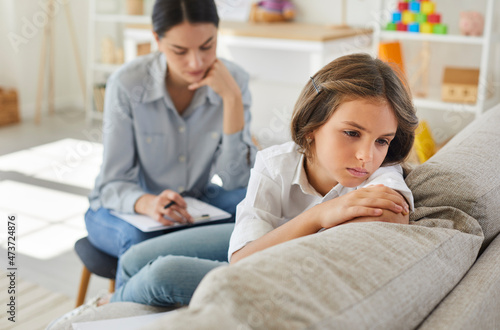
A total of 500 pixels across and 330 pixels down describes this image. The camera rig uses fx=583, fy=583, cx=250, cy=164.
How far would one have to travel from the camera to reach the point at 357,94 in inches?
40.7

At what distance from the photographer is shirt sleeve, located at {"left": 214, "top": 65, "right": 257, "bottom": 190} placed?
181cm

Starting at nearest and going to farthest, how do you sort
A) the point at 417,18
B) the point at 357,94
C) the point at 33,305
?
the point at 357,94
the point at 33,305
the point at 417,18

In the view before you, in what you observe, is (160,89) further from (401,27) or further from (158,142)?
(401,27)

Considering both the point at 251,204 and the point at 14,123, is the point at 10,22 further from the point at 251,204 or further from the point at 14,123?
the point at 251,204

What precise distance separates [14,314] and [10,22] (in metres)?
3.37

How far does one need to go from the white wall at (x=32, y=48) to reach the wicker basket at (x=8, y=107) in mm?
180

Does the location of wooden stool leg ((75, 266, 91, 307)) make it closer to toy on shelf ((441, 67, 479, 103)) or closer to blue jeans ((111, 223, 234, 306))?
blue jeans ((111, 223, 234, 306))

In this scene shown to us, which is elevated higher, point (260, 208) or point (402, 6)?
point (402, 6)

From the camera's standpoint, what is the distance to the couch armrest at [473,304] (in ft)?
2.23

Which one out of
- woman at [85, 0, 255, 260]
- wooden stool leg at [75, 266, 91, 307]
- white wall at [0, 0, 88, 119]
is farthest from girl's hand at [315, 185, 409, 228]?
white wall at [0, 0, 88, 119]

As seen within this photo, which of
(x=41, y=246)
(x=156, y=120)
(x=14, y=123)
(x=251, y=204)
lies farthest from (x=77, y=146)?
(x=251, y=204)

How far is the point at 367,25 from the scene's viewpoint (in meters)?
3.99

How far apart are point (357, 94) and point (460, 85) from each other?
2491 mm

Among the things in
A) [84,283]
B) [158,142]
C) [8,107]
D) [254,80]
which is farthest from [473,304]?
[8,107]
